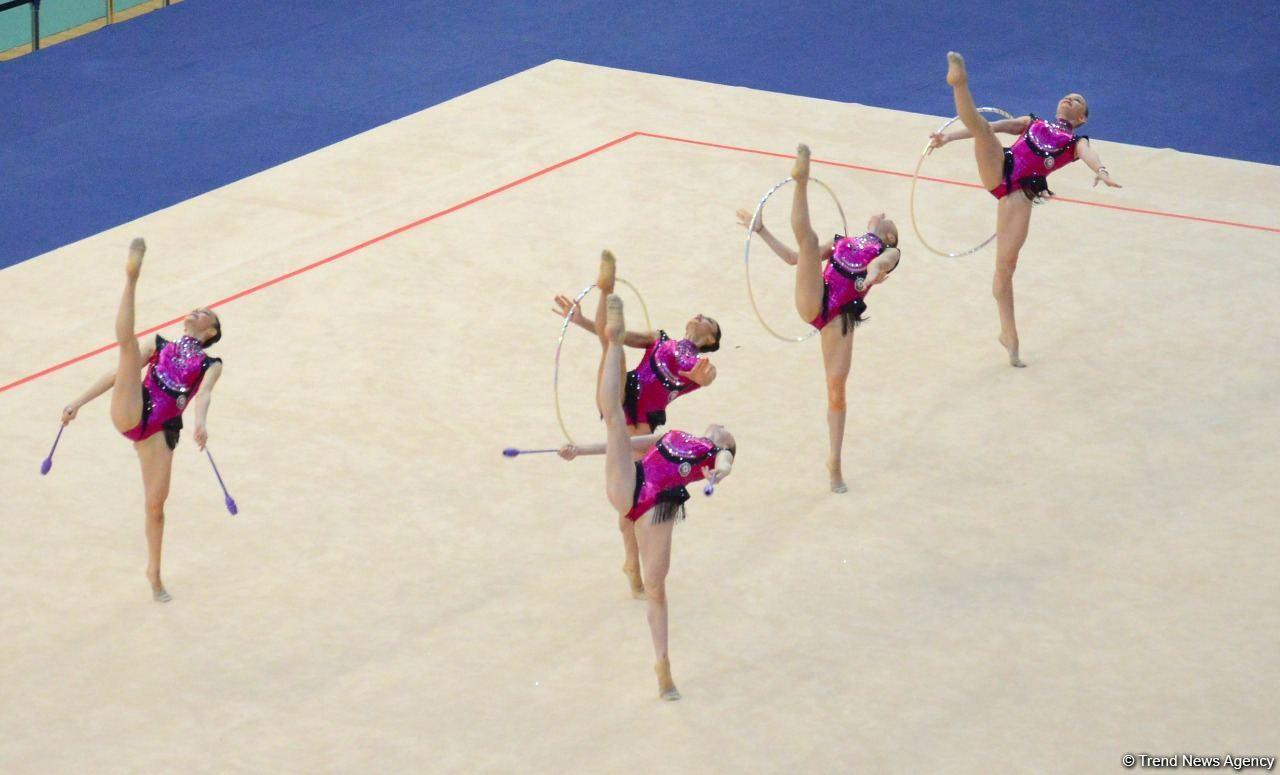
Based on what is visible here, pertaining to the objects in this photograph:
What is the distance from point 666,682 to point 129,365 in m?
2.93

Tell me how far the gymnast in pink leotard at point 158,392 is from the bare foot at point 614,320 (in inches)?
83.9

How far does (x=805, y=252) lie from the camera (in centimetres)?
896

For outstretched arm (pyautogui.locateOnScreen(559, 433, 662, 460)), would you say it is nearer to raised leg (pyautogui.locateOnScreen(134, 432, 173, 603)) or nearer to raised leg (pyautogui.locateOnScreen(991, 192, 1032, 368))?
raised leg (pyautogui.locateOnScreen(134, 432, 173, 603))

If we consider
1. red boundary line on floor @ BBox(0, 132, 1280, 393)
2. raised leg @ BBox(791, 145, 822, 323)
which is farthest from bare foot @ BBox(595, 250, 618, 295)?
red boundary line on floor @ BBox(0, 132, 1280, 393)

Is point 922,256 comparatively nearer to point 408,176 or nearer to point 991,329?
point 991,329

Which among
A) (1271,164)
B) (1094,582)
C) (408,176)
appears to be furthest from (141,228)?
(1271,164)

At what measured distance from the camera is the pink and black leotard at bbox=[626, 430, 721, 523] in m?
7.37

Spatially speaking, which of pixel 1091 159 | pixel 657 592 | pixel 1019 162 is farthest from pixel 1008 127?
pixel 657 592

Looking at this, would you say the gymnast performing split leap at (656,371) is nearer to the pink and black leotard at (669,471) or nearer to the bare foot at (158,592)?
the pink and black leotard at (669,471)

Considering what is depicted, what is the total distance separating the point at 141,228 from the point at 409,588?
217 inches

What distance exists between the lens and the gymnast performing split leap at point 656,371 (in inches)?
315

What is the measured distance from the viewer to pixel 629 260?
40.1ft

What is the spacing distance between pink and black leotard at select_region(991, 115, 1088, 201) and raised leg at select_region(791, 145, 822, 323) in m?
2.02

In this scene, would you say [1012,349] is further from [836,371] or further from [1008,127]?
[836,371]
